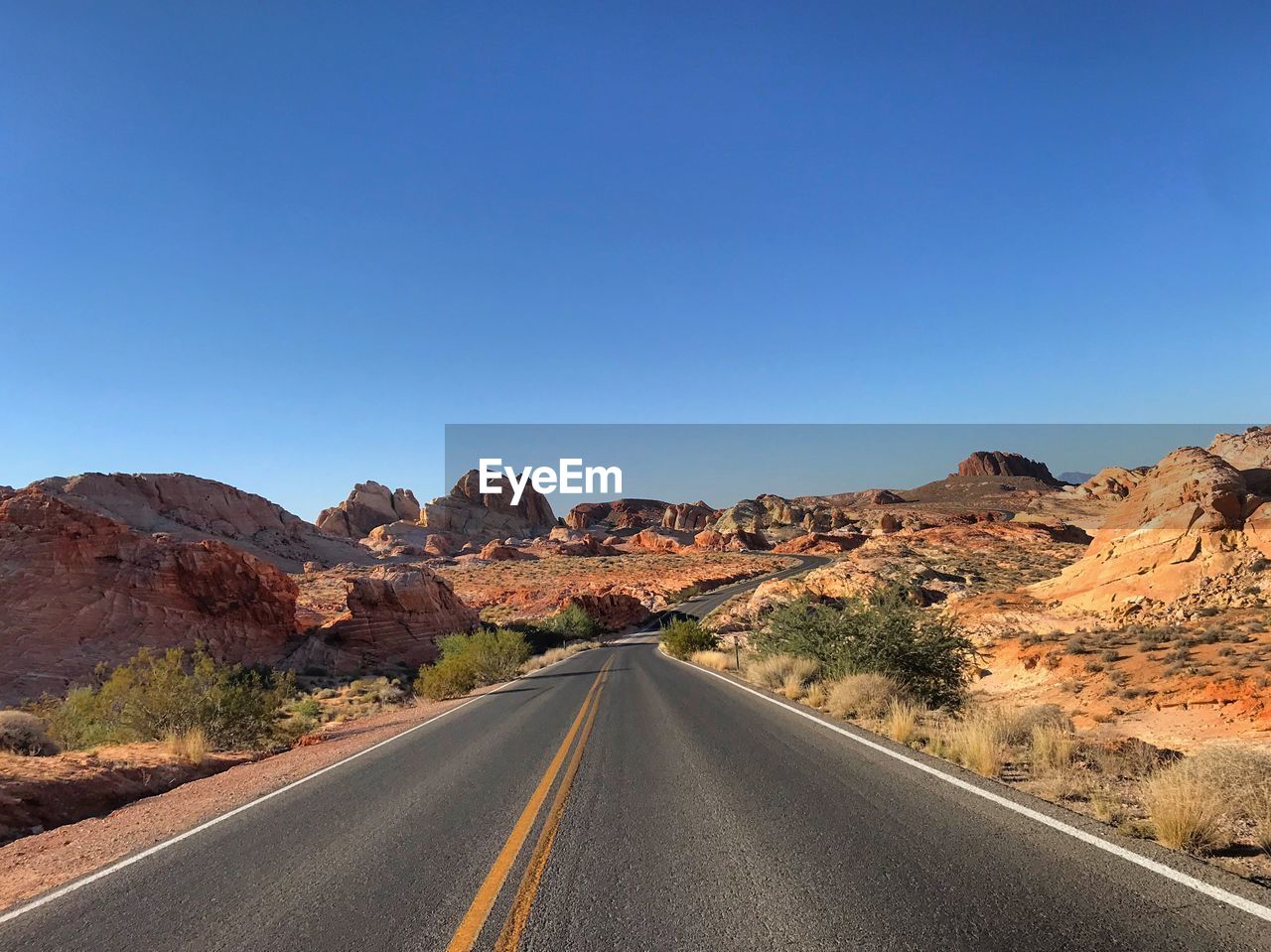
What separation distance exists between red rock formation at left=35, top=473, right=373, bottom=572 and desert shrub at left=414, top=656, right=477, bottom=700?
55844mm

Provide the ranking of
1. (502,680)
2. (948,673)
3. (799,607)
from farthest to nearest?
(502,680) < (799,607) < (948,673)

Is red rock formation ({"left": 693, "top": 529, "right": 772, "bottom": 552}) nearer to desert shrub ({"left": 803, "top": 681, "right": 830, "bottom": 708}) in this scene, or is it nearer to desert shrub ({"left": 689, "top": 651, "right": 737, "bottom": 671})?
desert shrub ({"left": 689, "top": 651, "right": 737, "bottom": 671})

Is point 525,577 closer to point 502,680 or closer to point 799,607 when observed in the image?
point 502,680

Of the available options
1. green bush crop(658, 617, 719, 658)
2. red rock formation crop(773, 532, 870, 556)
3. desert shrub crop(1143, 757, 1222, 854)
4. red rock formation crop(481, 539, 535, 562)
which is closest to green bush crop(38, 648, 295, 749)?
desert shrub crop(1143, 757, 1222, 854)

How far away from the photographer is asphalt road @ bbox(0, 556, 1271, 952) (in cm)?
379

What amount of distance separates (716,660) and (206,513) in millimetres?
73664

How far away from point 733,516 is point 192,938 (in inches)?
5191

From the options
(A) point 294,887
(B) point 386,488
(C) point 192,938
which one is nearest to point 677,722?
(A) point 294,887

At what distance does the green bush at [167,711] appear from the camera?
13.8 m

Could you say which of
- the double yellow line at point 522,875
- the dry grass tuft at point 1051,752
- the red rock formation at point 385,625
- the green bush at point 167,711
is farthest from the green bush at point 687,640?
the dry grass tuft at point 1051,752

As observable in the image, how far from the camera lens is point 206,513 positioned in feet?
253

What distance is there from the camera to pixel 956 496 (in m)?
128

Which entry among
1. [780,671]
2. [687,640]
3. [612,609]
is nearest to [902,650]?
[780,671]

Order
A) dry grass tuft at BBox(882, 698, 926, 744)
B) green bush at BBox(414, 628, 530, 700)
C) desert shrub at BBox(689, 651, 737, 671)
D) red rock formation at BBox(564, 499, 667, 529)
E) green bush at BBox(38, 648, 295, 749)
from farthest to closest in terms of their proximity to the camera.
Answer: red rock formation at BBox(564, 499, 667, 529)
desert shrub at BBox(689, 651, 737, 671)
green bush at BBox(414, 628, 530, 700)
green bush at BBox(38, 648, 295, 749)
dry grass tuft at BBox(882, 698, 926, 744)
